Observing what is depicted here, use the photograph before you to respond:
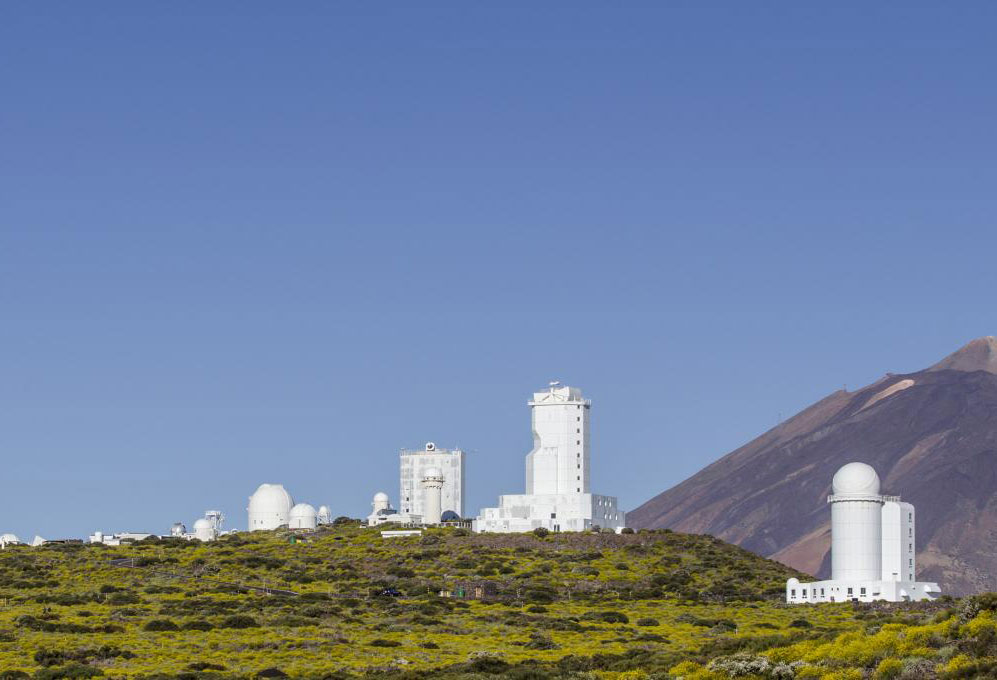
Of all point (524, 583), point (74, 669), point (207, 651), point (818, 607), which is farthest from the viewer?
point (524, 583)

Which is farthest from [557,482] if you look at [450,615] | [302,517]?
[450,615]

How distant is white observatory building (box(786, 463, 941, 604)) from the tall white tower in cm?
2775

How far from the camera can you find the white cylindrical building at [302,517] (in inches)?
4759

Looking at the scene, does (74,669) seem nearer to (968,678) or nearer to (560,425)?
(968,678)

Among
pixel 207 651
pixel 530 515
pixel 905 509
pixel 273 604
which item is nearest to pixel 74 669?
pixel 207 651

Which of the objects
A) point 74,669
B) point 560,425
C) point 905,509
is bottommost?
point 74,669

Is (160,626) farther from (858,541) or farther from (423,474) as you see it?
(423,474)

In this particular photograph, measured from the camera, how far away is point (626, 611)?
248 ft

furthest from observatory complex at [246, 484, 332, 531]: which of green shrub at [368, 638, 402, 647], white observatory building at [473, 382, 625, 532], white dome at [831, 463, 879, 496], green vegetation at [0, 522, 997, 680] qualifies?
green shrub at [368, 638, 402, 647]

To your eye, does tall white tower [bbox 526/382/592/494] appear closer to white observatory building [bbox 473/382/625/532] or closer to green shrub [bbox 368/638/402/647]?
white observatory building [bbox 473/382/625/532]

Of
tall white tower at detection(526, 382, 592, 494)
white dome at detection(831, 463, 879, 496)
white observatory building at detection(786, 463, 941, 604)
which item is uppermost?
tall white tower at detection(526, 382, 592, 494)

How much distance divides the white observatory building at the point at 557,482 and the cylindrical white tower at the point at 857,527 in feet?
87.0

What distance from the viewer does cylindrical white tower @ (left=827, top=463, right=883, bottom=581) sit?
278ft

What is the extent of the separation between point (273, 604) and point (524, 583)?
16.9 meters
